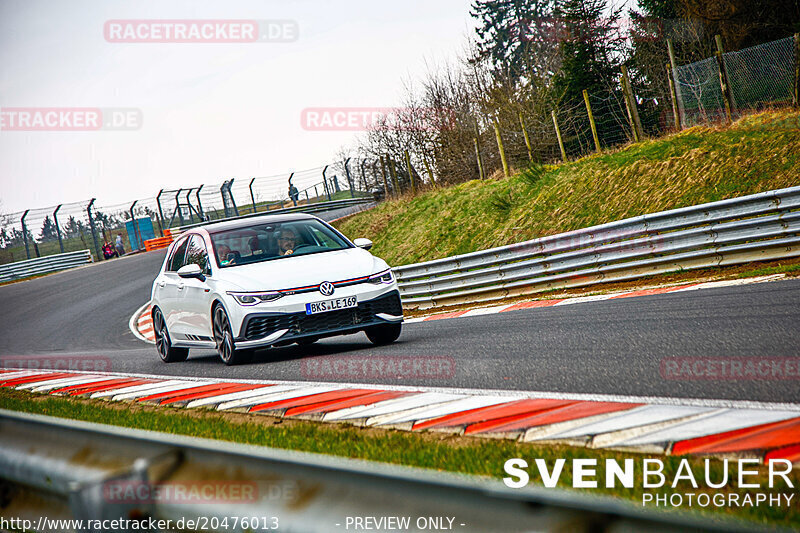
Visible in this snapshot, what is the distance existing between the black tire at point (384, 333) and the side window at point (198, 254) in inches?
80.5

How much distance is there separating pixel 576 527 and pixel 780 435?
233cm

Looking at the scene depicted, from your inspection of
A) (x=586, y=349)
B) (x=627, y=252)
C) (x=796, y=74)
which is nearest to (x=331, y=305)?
(x=586, y=349)

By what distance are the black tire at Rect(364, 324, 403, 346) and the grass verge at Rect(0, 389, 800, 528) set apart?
3.12 meters

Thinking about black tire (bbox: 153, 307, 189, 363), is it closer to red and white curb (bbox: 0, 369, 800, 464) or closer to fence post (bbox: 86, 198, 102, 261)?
red and white curb (bbox: 0, 369, 800, 464)

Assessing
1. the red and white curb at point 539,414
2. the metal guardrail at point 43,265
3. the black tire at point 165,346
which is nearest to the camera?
the red and white curb at point 539,414

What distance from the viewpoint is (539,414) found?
4.48 metres

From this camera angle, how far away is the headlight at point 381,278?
8.68m

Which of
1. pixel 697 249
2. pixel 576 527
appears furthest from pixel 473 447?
pixel 697 249

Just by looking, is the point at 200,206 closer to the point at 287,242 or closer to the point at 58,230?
the point at 58,230

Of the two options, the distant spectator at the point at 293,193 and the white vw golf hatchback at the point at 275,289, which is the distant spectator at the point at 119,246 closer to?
the distant spectator at the point at 293,193

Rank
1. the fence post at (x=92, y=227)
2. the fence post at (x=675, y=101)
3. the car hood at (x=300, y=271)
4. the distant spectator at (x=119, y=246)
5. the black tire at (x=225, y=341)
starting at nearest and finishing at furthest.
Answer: the car hood at (x=300, y=271), the black tire at (x=225, y=341), the fence post at (x=675, y=101), the fence post at (x=92, y=227), the distant spectator at (x=119, y=246)

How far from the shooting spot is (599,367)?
5902 millimetres

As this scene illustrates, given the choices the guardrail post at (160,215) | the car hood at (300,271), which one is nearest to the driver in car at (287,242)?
the car hood at (300,271)

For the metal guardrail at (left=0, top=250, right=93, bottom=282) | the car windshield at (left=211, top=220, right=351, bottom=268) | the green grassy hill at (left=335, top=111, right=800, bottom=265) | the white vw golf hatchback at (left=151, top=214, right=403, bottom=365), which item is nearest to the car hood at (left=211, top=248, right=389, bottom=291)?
the white vw golf hatchback at (left=151, top=214, right=403, bottom=365)
